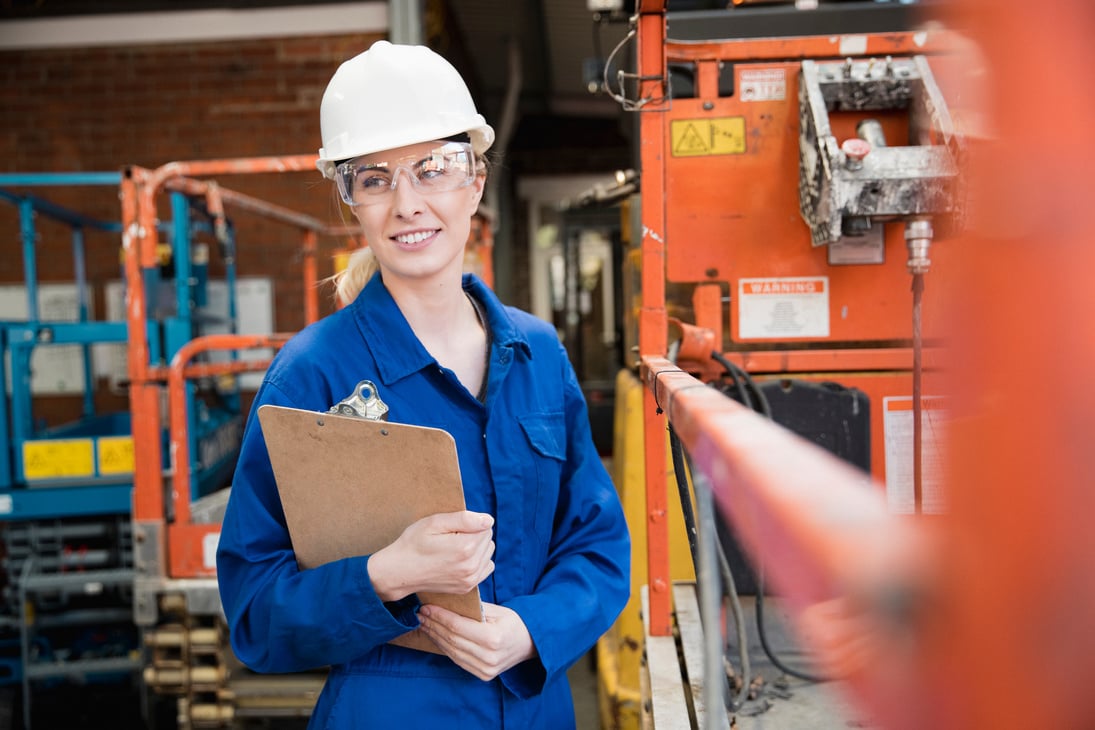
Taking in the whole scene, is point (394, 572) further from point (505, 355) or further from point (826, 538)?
point (826, 538)

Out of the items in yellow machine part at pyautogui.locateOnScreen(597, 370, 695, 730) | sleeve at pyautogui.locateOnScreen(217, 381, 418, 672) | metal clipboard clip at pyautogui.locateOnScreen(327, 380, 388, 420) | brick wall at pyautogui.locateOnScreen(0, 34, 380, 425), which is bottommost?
yellow machine part at pyautogui.locateOnScreen(597, 370, 695, 730)

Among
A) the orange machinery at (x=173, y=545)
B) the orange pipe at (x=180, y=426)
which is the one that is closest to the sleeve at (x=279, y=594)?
the orange machinery at (x=173, y=545)

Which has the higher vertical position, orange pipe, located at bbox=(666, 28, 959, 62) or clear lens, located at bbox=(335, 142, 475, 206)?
orange pipe, located at bbox=(666, 28, 959, 62)

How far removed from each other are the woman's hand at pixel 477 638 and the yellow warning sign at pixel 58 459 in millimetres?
3480

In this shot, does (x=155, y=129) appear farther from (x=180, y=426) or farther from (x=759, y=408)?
(x=759, y=408)

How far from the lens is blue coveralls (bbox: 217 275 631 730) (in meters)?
1.26

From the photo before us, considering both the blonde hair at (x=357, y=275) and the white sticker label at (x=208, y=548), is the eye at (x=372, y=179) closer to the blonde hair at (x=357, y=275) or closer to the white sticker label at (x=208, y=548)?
the blonde hair at (x=357, y=275)

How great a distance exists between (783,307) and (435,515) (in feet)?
5.48

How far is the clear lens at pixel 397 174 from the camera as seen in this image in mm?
1406

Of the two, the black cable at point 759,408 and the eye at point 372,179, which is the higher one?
the eye at point 372,179

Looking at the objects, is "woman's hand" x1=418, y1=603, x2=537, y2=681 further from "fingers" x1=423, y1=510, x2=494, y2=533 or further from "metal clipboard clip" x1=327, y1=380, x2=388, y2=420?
"metal clipboard clip" x1=327, y1=380, x2=388, y2=420

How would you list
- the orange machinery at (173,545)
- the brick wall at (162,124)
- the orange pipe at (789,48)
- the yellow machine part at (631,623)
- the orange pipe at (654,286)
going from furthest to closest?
the brick wall at (162,124) → the orange machinery at (173,545) → the yellow machine part at (631,623) → the orange pipe at (789,48) → the orange pipe at (654,286)

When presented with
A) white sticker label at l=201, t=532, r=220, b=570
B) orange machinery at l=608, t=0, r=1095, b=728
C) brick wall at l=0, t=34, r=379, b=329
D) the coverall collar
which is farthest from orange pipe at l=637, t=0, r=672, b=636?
brick wall at l=0, t=34, r=379, b=329

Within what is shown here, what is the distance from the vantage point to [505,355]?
1.48 meters
